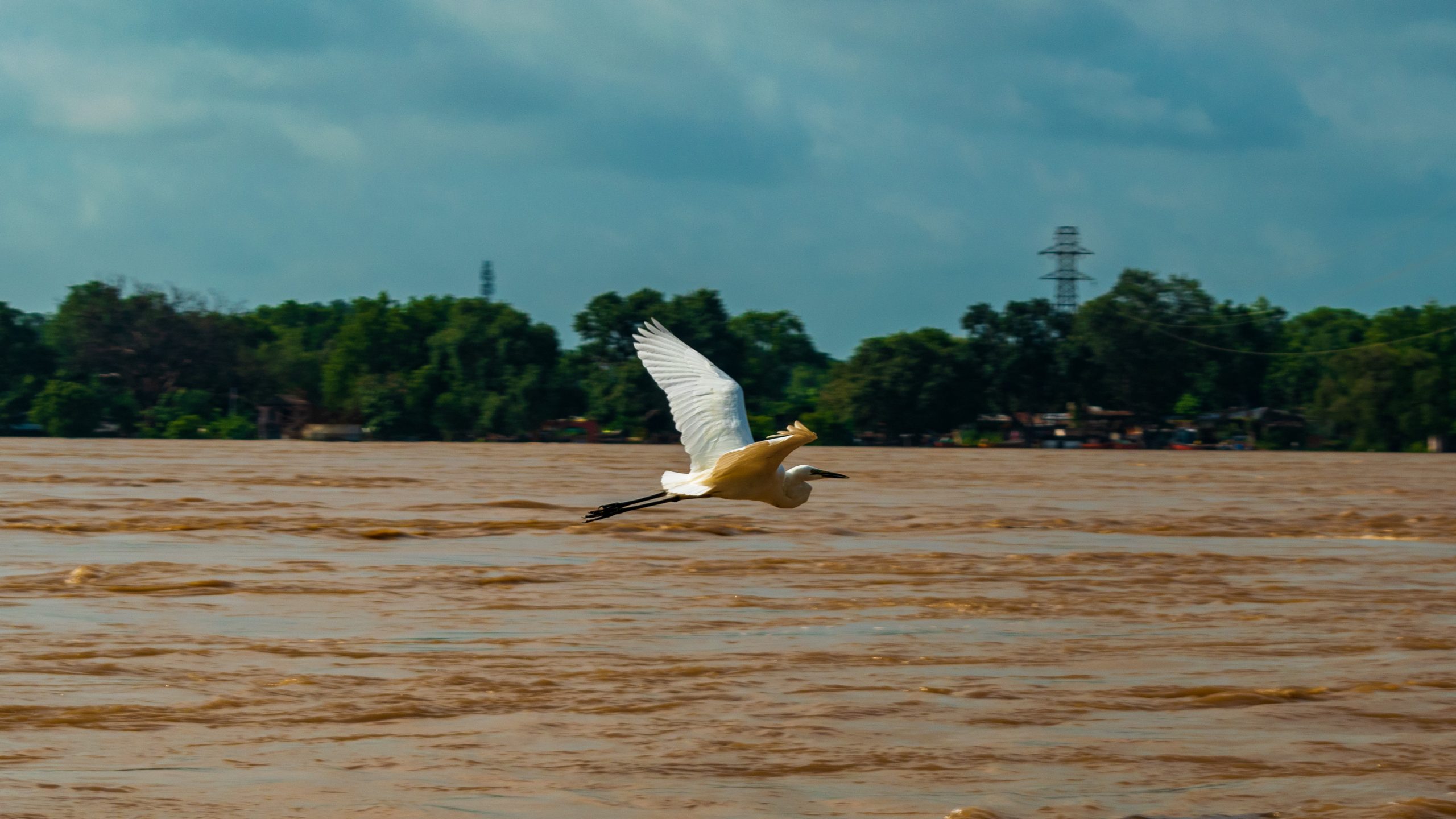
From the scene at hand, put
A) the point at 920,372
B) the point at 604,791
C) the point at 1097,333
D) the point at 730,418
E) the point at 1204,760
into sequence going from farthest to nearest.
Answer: the point at 1097,333 < the point at 920,372 < the point at 730,418 < the point at 1204,760 < the point at 604,791

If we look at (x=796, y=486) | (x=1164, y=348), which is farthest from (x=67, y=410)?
(x=796, y=486)

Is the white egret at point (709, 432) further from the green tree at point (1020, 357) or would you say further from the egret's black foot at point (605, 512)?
the green tree at point (1020, 357)

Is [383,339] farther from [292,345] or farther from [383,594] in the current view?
[383,594]

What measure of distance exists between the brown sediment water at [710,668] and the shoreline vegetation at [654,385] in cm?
4976

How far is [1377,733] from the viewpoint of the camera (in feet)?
32.2

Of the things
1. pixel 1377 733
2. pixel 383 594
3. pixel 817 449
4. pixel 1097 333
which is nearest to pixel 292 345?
pixel 817 449

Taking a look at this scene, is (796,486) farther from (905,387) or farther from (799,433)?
(905,387)

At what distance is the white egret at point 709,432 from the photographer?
12.6 metres

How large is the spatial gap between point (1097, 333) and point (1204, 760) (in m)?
72.3

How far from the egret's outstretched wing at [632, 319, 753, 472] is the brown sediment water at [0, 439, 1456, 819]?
1551mm

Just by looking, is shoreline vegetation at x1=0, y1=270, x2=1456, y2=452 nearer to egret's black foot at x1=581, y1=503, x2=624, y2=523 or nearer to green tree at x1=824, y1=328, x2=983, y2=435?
green tree at x1=824, y1=328, x2=983, y2=435

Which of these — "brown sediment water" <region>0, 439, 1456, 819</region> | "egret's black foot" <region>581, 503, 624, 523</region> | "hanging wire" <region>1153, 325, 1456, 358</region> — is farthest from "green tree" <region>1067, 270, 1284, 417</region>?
"egret's black foot" <region>581, 503, 624, 523</region>

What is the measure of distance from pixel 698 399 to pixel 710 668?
97.8 inches

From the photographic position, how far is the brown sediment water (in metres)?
8.36
